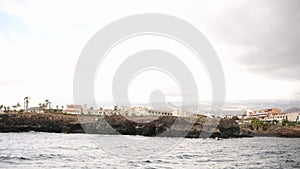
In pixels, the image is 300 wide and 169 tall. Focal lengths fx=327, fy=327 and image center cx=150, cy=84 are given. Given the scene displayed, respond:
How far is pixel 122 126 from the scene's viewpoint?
4582 inches

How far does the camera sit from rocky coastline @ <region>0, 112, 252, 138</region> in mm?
110000

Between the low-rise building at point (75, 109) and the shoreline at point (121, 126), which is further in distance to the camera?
the low-rise building at point (75, 109)

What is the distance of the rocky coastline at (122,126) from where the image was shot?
110m

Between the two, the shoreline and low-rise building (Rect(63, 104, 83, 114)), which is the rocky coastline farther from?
low-rise building (Rect(63, 104, 83, 114))

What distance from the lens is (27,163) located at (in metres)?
27.0

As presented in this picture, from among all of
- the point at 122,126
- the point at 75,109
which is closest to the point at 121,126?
the point at 122,126

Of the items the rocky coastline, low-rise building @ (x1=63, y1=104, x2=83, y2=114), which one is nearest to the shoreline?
the rocky coastline

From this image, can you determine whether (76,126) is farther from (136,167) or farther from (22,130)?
(136,167)

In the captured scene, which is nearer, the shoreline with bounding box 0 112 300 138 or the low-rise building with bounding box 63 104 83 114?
the shoreline with bounding box 0 112 300 138

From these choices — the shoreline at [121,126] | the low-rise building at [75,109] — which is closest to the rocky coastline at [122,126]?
the shoreline at [121,126]

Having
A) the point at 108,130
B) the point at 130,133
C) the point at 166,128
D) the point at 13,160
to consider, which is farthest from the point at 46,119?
the point at 13,160

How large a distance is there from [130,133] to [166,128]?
12594mm

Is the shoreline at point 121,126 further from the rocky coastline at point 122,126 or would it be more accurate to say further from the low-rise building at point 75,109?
the low-rise building at point 75,109

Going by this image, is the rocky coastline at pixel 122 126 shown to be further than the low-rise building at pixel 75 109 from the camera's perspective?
No
